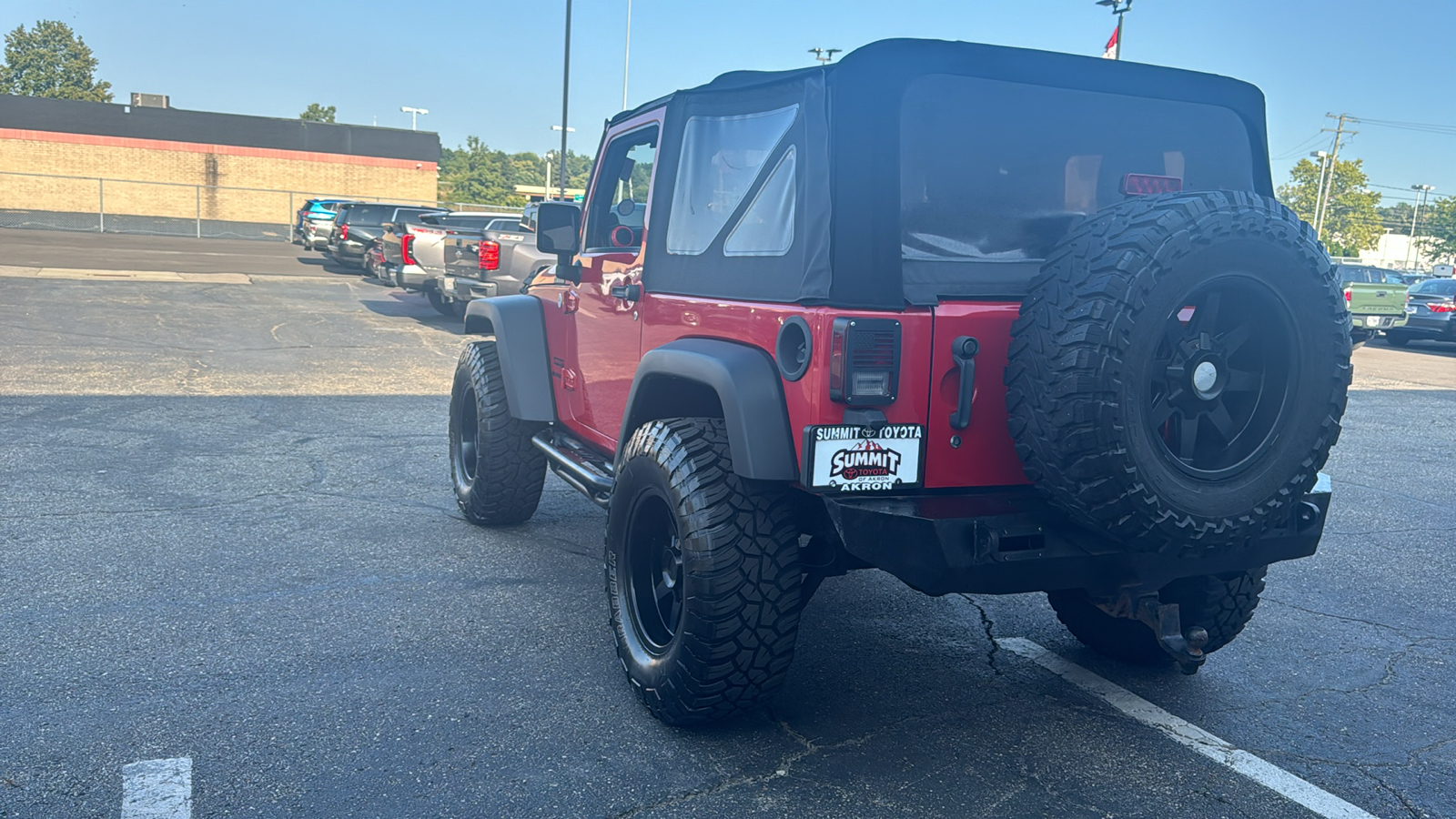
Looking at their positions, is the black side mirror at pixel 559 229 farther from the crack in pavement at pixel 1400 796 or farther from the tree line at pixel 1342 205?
the tree line at pixel 1342 205

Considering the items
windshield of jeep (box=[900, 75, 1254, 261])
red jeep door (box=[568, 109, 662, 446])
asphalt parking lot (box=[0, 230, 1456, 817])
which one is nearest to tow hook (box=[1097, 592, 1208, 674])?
asphalt parking lot (box=[0, 230, 1456, 817])

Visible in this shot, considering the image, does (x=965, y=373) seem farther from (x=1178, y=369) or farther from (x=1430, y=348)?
(x=1430, y=348)

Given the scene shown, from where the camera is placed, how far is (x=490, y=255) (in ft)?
47.1

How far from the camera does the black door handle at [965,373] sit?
3158 millimetres

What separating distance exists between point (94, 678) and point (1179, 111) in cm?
427

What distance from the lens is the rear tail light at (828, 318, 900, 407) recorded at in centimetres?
306

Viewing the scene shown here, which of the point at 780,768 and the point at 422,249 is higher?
the point at 422,249

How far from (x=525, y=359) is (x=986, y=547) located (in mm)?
3110

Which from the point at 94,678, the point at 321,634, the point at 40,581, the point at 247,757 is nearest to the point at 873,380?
the point at 247,757

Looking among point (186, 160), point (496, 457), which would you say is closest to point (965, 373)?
point (496, 457)

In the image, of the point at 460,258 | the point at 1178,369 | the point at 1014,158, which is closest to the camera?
the point at 1178,369

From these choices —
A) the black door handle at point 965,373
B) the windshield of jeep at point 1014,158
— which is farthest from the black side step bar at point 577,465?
the windshield of jeep at point 1014,158

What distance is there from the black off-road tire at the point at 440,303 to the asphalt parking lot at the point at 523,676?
10025mm

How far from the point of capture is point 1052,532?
316cm
